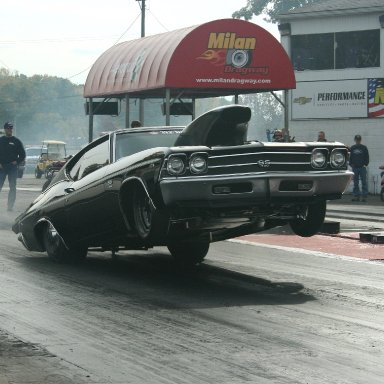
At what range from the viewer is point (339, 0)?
41.7 m

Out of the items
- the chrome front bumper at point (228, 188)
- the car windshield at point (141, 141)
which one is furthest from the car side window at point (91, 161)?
the chrome front bumper at point (228, 188)

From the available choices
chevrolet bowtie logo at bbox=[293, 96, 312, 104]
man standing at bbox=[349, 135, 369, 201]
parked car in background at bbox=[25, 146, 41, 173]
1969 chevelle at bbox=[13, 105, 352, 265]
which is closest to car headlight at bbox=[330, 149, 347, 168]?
1969 chevelle at bbox=[13, 105, 352, 265]

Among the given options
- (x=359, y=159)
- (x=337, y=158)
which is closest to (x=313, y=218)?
(x=337, y=158)

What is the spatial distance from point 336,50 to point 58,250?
29041mm

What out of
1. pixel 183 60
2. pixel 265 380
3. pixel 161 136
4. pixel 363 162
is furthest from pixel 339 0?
pixel 265 380

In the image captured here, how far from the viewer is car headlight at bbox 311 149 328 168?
34.7ft

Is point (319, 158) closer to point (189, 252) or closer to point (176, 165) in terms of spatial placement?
point (176, 165)

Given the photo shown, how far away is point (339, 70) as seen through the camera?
39750mm

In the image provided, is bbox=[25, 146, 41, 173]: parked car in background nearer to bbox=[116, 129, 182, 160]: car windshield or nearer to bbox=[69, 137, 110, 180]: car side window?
bbox=[69, 137, 110, 180]: car side window

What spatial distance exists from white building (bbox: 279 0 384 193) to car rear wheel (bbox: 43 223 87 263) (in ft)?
83.0

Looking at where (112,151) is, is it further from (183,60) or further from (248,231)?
(183,60)

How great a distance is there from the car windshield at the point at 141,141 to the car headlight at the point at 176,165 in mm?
1620

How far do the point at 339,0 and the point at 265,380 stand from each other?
36.5 metres

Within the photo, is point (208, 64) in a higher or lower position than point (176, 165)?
higher
